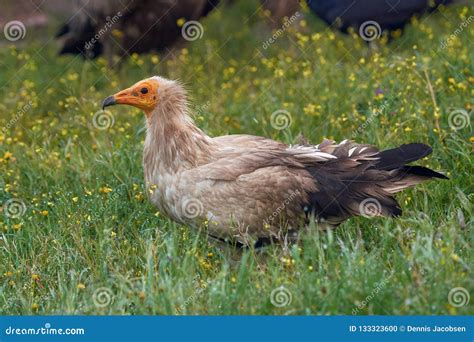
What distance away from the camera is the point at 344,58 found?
990 centimetres

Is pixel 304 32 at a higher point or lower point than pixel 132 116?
higher

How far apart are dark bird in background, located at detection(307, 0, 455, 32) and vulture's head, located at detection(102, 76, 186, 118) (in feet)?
12.3

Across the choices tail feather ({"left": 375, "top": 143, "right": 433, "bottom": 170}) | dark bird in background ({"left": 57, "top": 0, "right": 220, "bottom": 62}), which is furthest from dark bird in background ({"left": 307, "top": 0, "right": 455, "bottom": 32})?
tail feather ({"left": 375, "top": 143, "right": 433, "bottom": 170})

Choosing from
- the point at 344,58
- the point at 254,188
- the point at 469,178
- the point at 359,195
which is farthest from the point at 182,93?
the point at 344,58

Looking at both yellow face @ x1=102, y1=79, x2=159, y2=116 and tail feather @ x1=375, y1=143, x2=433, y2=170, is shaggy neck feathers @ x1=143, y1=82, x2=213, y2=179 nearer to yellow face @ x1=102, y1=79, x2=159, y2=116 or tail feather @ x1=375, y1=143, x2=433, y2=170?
yellow face @ x1=102, y1=79, x2=159, y2=116

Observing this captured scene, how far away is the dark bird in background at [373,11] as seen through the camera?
32.9ft

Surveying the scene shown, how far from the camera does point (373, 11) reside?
10.1 m

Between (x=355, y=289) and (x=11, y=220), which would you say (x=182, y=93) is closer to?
(x=11, y=220)

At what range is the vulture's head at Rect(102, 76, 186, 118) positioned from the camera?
6.47 m

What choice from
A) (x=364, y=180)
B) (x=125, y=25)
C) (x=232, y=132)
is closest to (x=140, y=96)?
(x=364, y=180)

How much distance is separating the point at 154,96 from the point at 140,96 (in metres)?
0.10

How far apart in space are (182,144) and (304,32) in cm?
485

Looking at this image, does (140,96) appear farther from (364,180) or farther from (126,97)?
(364,180)

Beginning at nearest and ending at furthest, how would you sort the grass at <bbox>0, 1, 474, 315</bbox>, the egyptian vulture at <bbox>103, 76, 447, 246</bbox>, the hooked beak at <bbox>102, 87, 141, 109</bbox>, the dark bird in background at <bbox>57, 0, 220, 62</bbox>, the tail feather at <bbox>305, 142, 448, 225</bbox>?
1. the grass at <bbox>0, 1, 474, 315</bbox>
2. the egyptian vulture at <bbox>103, 76, 447, 246</bbox>
3. the tail feather at <bbox>305, 142, 448, 225</bbox>
4. the hooked beak at <bbox>102, 87, 141, 109</bbox>
5. the dark bird in background at <bbox>57, 0, 220, 62</bbox>
